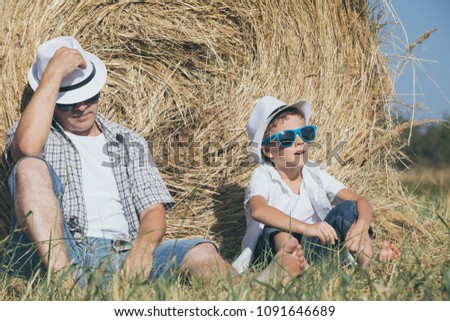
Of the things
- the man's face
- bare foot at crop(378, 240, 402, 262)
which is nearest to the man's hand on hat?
the man's face

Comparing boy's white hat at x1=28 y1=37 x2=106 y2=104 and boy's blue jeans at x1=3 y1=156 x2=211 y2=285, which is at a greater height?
boy's white hat at x1=28 y1=37 x2=106 y2=104

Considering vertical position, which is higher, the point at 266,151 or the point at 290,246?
the point at 266,151

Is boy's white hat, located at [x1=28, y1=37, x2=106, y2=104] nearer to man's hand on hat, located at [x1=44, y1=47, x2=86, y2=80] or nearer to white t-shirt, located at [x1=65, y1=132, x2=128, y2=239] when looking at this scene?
man's hand on hat, located at [x1=44, y1=47, x2=86, y2=80]

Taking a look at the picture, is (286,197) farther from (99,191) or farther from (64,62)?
(64,62)

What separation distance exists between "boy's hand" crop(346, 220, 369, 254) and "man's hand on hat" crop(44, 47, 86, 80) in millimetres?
1347

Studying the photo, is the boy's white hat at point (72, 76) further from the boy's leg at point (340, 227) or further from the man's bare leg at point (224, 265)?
the boy's leg at point (340, 227)

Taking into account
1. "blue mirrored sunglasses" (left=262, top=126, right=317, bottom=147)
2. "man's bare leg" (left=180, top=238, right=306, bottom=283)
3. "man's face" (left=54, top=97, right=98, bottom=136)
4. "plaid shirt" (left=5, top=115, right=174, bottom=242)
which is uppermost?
"man's face" (left=54, top=97, right=98, bottom=136)

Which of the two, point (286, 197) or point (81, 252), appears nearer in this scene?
point (81, 252)

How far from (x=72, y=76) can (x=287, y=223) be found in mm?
1120

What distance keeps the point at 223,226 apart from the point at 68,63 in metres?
1.14

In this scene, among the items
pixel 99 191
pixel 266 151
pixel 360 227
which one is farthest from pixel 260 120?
pixel 99 191

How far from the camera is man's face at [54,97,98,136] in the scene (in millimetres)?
3229

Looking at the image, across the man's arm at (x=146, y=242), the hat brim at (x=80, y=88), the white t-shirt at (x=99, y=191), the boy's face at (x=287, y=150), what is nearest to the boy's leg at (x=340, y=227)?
the boy's face at (x=287, y=150)

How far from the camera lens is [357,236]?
3.04 meters
